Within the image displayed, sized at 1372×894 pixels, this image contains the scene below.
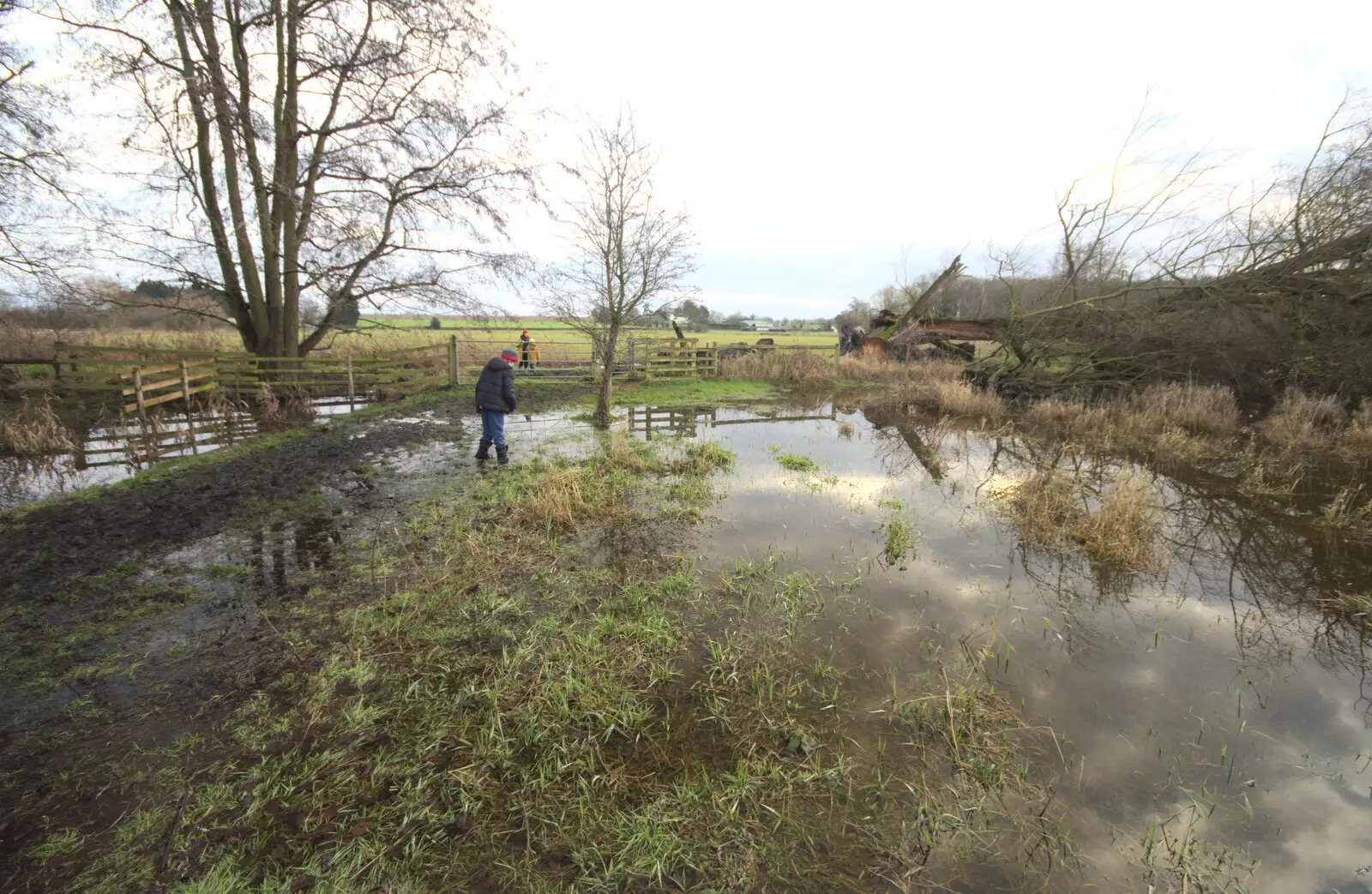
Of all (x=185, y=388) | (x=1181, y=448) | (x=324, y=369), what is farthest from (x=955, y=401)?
(x=185, y=388)

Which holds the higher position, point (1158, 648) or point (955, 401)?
point (955, 401)

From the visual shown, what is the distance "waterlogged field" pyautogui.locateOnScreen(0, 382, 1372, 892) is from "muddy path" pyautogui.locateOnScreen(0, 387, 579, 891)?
0.09 ft

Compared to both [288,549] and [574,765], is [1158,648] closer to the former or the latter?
[574,765]

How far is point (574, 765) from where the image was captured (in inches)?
109

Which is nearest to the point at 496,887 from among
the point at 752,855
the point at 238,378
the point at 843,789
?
the point at 752,855

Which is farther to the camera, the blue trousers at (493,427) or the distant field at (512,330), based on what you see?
the distant field at (512,330)

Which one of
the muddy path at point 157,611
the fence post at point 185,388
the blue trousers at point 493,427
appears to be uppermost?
the fence post at point 185,388

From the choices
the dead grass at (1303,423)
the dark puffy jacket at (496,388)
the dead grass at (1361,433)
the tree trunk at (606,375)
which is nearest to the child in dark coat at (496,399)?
the dark puffy jacket at (496,388)

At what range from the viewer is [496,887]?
214 cm

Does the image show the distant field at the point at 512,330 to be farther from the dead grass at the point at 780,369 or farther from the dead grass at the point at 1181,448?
the dead grass at the point at 1181,448

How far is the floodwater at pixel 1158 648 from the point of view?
8.22ft

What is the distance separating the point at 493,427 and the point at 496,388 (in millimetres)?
717

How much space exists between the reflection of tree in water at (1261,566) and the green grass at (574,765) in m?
2.88

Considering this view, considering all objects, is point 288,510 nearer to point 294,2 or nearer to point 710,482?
point 710,482
